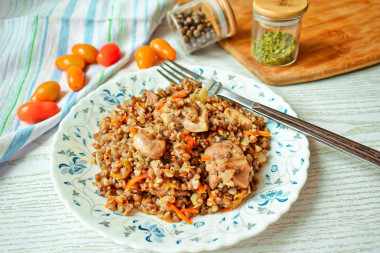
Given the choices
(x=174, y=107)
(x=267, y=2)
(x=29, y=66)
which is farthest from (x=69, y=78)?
(x=267, y=2)

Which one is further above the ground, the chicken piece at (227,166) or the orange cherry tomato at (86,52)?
the chicken piece at (227,166)

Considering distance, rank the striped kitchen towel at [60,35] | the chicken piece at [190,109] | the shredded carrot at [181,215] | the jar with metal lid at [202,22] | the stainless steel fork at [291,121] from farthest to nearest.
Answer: the jar with metal lid at [202,22]
the striped kitchen towel at [60,35]
the chicken piece at [190,109]
the stainless steel fork at [291,121]
the shredded carrot at [181,215]

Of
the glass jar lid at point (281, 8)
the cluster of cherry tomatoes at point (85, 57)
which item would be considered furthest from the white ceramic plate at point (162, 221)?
the cluster of cherry tomatoes at point (85, 57)

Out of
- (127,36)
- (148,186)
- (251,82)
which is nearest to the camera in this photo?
(148,186)

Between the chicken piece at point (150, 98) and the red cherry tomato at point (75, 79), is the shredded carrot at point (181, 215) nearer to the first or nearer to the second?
the chicken piece at point (150, 98)

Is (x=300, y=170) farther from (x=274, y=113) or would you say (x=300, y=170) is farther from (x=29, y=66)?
(x=29, y=66)

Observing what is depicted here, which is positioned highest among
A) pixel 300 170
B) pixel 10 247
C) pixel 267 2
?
pixel 267 2

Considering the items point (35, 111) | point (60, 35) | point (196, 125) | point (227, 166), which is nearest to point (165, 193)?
point (227, 166)
